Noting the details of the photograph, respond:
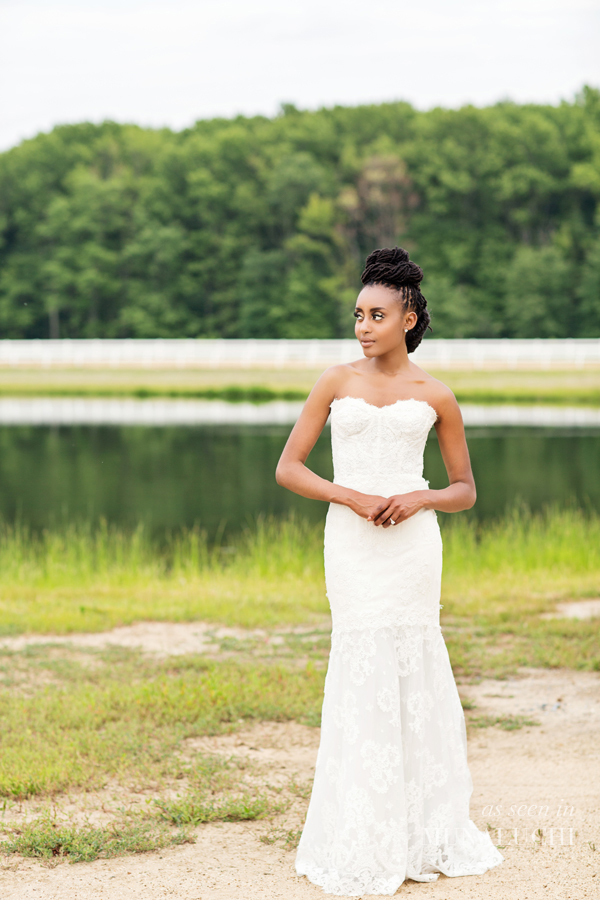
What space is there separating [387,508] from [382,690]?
2.32ft

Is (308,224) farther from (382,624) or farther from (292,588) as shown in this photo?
(382,624)

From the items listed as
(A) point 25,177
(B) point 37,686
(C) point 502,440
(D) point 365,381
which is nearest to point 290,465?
(D) point 365,381

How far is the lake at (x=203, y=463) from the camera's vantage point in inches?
691

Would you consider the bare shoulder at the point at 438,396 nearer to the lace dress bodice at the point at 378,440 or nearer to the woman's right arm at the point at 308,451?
A: the lace dress bodice at the point at 378,440

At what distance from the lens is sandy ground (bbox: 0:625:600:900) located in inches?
153

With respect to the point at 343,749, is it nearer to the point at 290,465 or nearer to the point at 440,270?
the point at 290,465

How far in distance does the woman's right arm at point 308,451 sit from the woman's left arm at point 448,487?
0.27ft

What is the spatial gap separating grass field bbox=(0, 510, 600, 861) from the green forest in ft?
164

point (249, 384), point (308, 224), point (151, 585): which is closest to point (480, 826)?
point (151, 585)

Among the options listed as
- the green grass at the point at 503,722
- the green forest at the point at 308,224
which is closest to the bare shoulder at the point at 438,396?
the green grass at the point at 503,722

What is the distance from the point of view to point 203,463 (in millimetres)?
23812

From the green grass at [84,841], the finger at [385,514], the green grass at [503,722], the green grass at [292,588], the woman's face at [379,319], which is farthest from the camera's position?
the green grass at [292,588]
